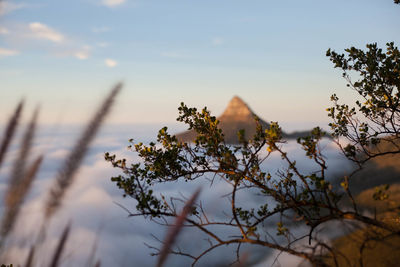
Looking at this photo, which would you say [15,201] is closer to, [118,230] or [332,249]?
[332,249]

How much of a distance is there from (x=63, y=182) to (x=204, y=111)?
13.2 feet

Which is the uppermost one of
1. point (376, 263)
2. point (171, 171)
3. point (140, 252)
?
point (171, 171)


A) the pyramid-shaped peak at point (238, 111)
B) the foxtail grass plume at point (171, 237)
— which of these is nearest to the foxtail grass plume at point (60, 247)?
the foxtail grass plume at point (171, 237)

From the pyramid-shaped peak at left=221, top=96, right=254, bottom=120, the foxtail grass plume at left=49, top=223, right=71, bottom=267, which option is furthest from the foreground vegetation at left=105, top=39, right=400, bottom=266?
the pyramid-shaped peak at left=221, top=96, right=254, bottom=120

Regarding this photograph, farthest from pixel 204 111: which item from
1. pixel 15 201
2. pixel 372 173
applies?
pixel 372 173

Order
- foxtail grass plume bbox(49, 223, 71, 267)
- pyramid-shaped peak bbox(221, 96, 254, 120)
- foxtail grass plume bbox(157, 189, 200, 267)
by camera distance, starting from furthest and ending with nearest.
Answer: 1. pyramid-shaped peak bbox(221, 96, 254, 120)
2. foxtail grass plume bbox(49, 223, 71, 267)
3. foxtail grass plume bbox(157, 189, 200, 267)

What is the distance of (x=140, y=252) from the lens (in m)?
75.1

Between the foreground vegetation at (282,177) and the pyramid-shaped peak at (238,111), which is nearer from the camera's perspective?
the foreground vegetation at (282,177)

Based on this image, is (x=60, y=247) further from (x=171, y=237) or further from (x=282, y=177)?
(x=282, y=177)

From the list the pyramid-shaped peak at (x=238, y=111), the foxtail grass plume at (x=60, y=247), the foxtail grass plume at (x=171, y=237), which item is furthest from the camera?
the pyramid-shaped peak at (x=238, y=111)

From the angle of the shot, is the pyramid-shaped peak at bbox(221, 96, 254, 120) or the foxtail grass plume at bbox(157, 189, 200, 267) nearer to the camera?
the foxtail grass plume at bbox(157, 189, 200, 267)

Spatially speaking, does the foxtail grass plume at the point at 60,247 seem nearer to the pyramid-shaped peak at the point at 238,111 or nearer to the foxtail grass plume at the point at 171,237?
the foxtail grass plume at the point at 171,237

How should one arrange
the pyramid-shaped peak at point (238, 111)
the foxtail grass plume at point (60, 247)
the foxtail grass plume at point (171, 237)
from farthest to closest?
the pyramid-shaped peak at point (238, 111), the foxtail grass plume at point (60, 247), the foxtail grass plume at point (171, 237)

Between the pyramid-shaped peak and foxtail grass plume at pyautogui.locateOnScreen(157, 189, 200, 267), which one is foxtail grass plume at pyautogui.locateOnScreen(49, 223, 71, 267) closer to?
foxtail grass plume at pyautogui.locateOnScreen(157, 189, 200, 267)
